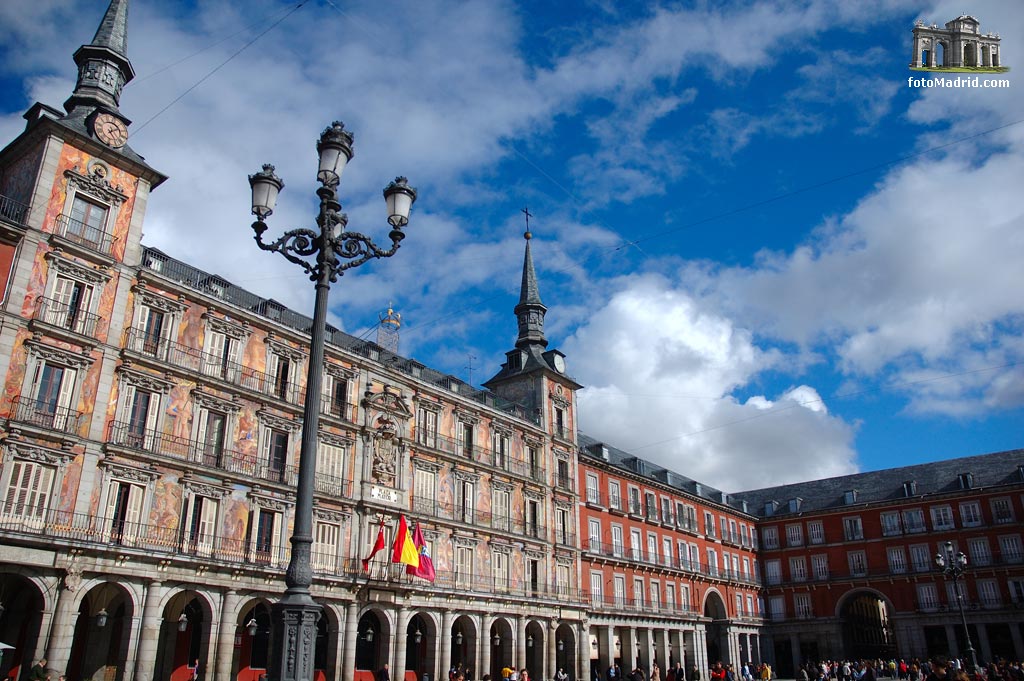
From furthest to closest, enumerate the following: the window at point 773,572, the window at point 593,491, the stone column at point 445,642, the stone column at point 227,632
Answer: the window at point 773,572, the window at point 593,491, the stone column at point 445,642, the stone column at point 227,632

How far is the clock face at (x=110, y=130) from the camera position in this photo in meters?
27.4

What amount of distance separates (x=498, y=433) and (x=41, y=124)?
25.1 metres

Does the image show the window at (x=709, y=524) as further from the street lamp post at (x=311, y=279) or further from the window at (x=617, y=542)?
the street lamp post at (x=311, y=279)

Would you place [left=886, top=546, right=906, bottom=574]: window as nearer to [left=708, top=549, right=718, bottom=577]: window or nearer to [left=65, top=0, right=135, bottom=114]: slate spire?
[left=708, top=549, right=718, bottom=577]: window

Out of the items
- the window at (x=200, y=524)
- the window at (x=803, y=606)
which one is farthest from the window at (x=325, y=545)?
the window at (x=803, y=606)

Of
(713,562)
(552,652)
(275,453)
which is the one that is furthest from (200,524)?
(713,562)

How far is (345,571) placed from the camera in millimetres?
31734

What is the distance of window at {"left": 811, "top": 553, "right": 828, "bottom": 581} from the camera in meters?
60.3

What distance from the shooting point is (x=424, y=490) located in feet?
120

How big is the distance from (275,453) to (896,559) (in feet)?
156

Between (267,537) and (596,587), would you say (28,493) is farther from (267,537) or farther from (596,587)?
(596,587)

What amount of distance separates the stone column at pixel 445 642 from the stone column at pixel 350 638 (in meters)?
4.76

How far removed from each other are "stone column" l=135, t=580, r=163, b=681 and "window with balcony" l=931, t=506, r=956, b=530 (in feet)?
175

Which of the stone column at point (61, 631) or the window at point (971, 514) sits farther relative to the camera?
the window at point (971, 514)
